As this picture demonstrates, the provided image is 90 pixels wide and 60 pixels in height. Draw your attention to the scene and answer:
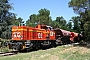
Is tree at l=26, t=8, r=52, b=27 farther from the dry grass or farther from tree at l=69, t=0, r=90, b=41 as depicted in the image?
the dry grass

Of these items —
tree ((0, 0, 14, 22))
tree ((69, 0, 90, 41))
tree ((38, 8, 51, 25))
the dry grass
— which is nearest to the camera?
the dry grass

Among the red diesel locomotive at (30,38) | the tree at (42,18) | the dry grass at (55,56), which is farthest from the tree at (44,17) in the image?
the dry grass at (55,56)

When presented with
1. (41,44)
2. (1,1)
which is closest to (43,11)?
(1,1)

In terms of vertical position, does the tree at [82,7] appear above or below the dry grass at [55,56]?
above

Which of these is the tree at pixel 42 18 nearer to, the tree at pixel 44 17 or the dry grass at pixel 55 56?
the tree at pixel 44 17

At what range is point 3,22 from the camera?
1228 inches

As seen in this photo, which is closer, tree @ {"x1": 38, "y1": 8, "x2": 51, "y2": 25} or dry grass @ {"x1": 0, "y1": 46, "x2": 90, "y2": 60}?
dry grass @ {"x1": 0, "y1": 46, "x2": 90, "y2": 60}

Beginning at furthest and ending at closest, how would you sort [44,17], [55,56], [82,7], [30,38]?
[44,17], [82,7], [30,38], [55,56]

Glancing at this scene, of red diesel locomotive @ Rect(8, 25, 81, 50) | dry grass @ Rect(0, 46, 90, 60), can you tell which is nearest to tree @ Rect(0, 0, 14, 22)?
red diesel locomotive @ Rect(8, 25, 81, 50)

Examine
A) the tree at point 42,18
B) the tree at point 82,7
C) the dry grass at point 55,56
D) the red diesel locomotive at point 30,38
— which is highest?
the tree at point 42,18

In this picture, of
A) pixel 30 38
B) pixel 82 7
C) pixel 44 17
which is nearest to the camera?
pixel 30 38

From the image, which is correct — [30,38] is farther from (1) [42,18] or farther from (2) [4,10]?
(1) [42,18]

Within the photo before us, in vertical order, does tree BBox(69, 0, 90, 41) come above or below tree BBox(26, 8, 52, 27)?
below

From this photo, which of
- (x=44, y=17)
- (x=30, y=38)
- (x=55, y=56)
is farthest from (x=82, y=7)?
(x=44, y=17)
